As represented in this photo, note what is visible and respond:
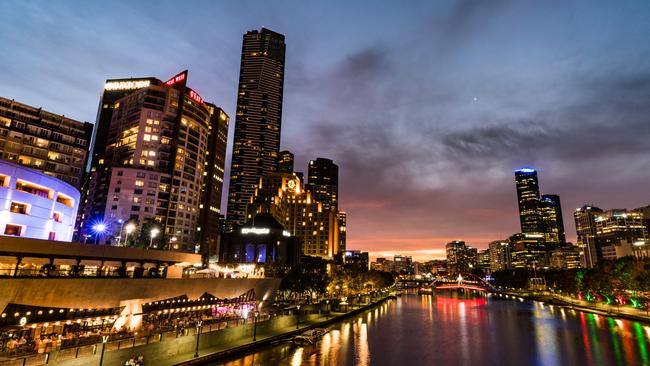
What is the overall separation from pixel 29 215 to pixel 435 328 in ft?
267

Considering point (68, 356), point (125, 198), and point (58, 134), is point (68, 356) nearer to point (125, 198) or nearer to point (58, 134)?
point (125, 198)

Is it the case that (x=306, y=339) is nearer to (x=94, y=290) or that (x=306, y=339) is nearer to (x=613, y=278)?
(x=94, y=290)

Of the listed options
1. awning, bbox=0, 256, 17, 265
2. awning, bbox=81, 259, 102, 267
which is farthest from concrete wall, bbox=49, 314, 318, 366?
awning, bbox=81, 259, 102, 267

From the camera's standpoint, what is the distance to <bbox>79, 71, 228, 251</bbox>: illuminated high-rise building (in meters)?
132

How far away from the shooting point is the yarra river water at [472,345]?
50.1 meters

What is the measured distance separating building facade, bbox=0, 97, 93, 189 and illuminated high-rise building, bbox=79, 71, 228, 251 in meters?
12.2

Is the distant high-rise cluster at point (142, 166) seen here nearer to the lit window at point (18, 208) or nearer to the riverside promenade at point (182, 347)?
the lit window at point (18, 208)

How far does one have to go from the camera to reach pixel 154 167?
141m

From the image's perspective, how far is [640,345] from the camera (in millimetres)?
59750

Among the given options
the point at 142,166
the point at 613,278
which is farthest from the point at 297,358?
the point at 613,278

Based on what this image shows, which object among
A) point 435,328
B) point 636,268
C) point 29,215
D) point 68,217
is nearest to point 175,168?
point 68,217

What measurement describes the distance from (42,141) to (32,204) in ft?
Answer: 254

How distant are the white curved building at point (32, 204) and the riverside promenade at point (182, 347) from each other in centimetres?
3941

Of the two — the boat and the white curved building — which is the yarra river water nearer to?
the boat
